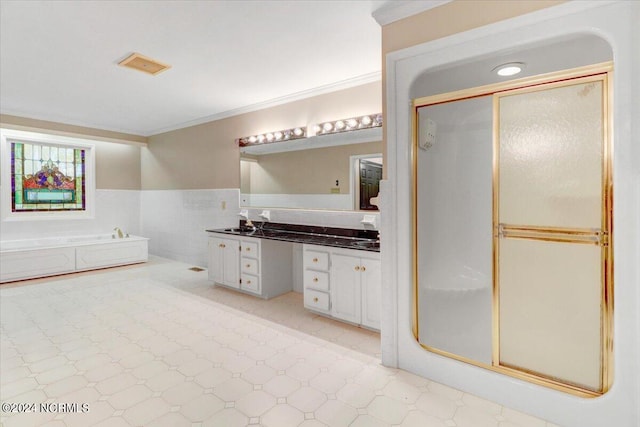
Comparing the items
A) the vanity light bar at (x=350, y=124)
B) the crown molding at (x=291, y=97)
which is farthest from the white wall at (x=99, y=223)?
the vanity light bar at (x=350, y=124)

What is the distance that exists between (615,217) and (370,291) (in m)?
1.68

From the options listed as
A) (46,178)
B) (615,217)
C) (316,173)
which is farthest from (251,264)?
(46,178)

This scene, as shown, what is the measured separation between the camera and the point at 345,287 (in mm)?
2885

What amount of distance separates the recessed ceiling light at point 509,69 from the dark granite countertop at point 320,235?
5.28 ft

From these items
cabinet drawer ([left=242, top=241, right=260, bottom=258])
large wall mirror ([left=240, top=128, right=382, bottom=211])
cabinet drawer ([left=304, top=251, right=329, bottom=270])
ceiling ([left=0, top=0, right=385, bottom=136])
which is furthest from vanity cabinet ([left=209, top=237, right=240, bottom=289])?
ceiling ([left=0, top=0, right=385, bottom=136])

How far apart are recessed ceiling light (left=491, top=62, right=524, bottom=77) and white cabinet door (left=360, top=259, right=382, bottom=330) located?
5.52 feet

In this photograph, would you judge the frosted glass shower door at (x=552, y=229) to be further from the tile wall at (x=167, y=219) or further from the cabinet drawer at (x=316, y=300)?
the tile wall at (x=167, y=219)

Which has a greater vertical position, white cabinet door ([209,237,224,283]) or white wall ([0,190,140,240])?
white wall ([0,190,140,240])

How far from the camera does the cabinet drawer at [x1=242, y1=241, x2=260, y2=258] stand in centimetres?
366

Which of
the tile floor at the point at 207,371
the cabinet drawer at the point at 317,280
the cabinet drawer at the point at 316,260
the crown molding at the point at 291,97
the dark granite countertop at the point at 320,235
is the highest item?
the crown molding at the point at 291,97

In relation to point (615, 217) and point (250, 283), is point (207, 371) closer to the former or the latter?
point (250, 283)

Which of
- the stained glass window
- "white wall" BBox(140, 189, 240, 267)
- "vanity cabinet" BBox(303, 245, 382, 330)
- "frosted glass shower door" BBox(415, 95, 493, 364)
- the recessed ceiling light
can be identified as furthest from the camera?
the stained glass window

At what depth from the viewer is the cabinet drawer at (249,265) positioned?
3691 mm

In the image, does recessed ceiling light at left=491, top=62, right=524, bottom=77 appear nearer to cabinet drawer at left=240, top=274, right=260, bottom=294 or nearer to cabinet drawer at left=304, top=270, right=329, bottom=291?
cabinet drawer at left=304, top=270, right=329, bottom=291
